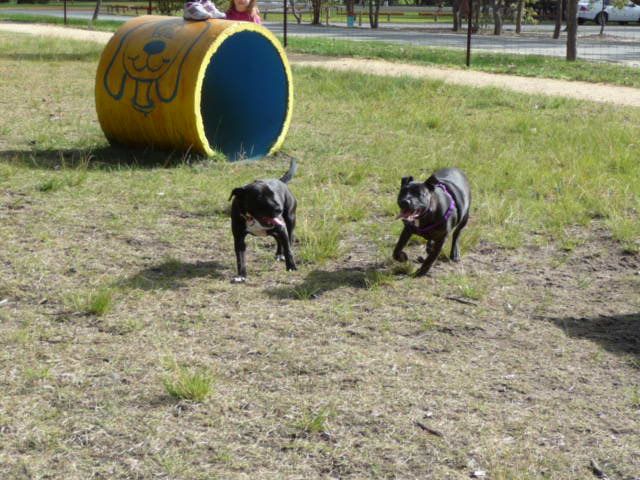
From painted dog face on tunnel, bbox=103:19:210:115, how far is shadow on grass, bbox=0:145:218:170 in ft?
1.58

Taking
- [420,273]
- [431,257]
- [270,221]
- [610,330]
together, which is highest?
[270,221]

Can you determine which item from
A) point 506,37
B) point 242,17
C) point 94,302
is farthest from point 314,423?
point 506,37

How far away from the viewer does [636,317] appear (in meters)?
5.28

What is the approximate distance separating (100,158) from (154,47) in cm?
115

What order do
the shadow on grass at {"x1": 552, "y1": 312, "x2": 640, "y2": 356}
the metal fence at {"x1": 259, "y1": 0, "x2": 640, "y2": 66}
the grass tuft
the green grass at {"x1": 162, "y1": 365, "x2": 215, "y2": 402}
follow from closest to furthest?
the grass tuft → the green grass at {"x1": 162, "y1": 365, "x2": 215, "y2": 402} → the shadow on grass at {"x1": 552, "y1": 312, "x2": 640, "y2": 356} → the metal fence at {"x1": 259, "y1": 0, "x2": 640, "y2": 66}

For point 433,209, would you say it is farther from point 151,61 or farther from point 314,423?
point 151,61

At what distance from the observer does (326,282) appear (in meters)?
5.66

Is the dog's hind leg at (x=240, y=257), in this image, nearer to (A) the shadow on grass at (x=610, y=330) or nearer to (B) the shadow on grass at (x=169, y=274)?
(B) the shadow on grass at (x=169, y=274)

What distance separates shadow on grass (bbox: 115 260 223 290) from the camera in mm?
5477

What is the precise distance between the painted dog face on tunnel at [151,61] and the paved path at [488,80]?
266 inches

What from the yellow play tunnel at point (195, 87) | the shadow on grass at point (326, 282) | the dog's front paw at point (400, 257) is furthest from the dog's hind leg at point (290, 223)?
the yellow play tunnel at point (195, 87)

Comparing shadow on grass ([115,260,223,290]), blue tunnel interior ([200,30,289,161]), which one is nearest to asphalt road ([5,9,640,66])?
blue tunnel interior ([200,30,289,161])

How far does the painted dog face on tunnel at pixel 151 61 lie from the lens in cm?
855

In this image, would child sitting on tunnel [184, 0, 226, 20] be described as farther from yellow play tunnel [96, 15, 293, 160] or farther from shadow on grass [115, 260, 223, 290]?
shadow on grass [115, 260, 223, 290]
